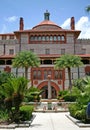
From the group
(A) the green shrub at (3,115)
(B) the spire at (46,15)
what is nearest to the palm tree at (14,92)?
(A) the green shrub at (3,115)

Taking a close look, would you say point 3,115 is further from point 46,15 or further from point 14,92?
point 46,15

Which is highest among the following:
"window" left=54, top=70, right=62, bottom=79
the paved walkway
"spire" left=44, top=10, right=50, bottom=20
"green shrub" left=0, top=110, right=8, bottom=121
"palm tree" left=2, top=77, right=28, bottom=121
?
"spire" left=44, top=10, right=50, bottom=20

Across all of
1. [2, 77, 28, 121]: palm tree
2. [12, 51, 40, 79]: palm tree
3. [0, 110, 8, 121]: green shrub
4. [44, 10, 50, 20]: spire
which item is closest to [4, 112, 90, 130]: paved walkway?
[2, 77, 28, 121]: palm tree

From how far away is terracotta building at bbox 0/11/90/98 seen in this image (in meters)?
55.6

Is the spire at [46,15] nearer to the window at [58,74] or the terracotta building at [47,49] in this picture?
the terracotta building at [47,49]

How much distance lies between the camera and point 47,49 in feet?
194

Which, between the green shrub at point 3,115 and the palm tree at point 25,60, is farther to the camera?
the palm tree at point 25,60

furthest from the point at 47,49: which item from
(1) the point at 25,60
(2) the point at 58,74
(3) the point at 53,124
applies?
(3) the point at 53,124

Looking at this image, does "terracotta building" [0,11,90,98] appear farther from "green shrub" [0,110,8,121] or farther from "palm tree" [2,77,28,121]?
"palm tree" [2,77,28,121]

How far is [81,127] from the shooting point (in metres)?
16.7

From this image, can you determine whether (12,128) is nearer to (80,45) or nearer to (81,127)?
(81,127)

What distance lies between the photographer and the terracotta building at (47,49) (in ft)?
182

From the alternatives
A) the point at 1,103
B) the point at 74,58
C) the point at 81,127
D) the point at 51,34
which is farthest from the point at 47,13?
the point at 81,127

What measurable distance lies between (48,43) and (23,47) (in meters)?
5.60
